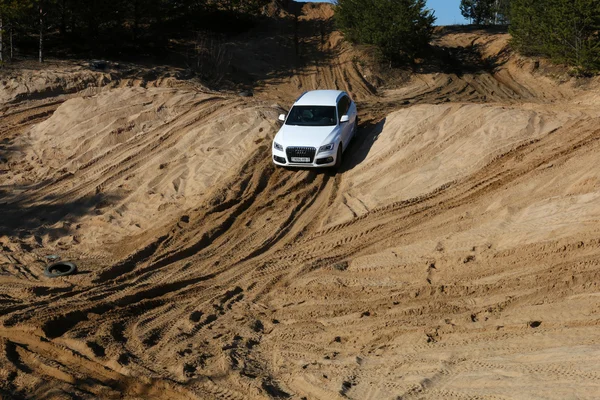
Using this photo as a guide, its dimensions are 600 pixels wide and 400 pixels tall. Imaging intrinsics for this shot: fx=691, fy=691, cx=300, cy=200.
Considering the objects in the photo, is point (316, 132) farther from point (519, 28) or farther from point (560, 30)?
point (519, 28)

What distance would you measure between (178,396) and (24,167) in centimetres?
1262

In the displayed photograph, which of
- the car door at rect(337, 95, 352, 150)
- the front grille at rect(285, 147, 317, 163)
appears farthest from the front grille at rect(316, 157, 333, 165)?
the car door at rect(337, 95, 352, 150)

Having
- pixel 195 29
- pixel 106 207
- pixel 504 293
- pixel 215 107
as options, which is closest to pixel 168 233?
pixel 106 207

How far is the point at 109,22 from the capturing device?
106 feet

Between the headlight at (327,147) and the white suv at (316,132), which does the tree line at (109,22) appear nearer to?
the white suv at (316,132)

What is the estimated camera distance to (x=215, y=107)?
2000 centimetres

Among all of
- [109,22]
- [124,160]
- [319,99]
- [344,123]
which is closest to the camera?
[344,123]

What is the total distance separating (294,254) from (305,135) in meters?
3.77

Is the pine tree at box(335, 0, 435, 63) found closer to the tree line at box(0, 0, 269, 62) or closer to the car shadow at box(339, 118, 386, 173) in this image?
the tree line at box(0, 0, 269, 62)

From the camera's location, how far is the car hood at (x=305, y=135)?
1622cm

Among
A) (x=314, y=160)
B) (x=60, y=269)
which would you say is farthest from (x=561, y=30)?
(x=60, y=269)

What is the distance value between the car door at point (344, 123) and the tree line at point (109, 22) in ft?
43.8

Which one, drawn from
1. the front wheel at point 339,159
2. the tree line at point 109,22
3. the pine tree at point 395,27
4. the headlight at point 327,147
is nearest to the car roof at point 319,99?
the front wheel at point 339,159

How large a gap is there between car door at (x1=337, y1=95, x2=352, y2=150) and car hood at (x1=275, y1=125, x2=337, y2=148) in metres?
0.33
